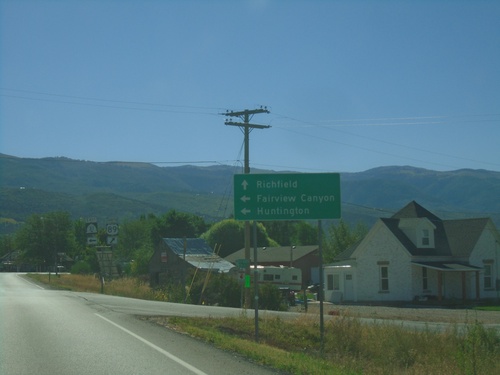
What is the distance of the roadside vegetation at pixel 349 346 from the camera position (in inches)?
538

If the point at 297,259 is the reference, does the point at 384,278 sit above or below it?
below

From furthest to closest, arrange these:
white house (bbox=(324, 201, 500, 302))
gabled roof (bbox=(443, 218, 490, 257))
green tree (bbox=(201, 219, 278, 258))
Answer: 1. green tree (bbox=(201, 219, 278, 258))
2. gabled roof (bbox=(443, 218, 490, 257))
3. white house (bbox=(324, 201, 500, 302))

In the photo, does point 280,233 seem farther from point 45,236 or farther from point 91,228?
point 91,228

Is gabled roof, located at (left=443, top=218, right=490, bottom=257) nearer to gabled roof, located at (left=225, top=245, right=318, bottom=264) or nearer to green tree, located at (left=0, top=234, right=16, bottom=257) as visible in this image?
gabled roof, located at (left=225, top=245, right=318, bottom=264)

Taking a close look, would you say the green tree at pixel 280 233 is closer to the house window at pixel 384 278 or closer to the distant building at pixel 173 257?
the distant building at pixel 173 257

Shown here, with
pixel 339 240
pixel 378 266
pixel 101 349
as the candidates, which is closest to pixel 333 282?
pixel 378 266

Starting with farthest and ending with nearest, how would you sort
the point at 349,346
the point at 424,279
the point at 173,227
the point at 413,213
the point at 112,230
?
1. the point at 173,227
2. the point at 413,213
3. the point at 424,279
4. the point at 112,230
5. the point at 349,346

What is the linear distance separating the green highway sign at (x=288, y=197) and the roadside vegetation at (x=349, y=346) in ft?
11.3

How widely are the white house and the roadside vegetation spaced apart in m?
24.2

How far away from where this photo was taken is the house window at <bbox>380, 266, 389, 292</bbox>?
4765cm

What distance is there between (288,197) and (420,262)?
30618mm

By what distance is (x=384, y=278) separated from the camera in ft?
157

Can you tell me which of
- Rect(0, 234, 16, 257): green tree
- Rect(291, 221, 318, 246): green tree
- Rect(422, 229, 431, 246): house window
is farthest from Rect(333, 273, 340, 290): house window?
Result: Rect(0, 234, 16, 257): green tree


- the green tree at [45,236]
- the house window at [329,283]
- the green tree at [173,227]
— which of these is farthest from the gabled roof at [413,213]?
the green tree at [173,227]
